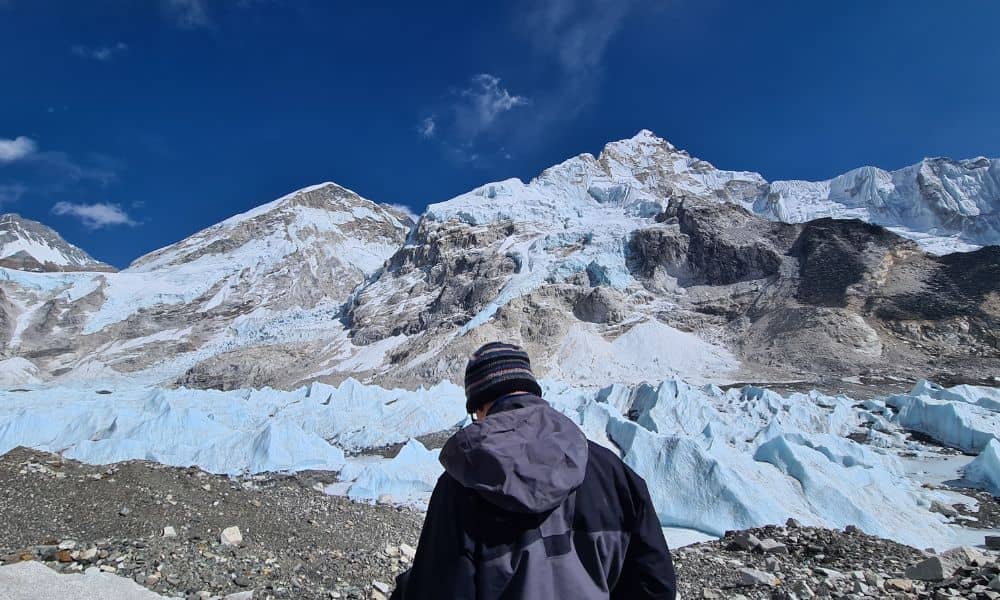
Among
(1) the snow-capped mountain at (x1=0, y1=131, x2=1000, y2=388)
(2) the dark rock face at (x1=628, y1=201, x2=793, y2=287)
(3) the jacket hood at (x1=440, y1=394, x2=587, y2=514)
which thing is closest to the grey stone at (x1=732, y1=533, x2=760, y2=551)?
(3) the jacket hood at (x1=440, y1=394, x2=587, y2=514)

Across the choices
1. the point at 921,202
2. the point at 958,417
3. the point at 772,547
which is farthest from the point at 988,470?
the point at 921,202

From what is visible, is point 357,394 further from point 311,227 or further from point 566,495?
point 311,227

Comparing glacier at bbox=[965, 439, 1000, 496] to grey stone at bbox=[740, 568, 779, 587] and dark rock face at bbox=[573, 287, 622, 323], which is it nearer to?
grey stone at bbox=[740, 568, 779, 587]

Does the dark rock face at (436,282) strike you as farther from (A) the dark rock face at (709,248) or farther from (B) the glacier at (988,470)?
(B) the glacier at (988,470)

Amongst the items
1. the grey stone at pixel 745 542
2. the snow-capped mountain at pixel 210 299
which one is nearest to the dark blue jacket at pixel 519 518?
the grey stone at pixel 745 542

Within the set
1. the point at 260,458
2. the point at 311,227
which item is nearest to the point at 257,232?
the point at 311,227

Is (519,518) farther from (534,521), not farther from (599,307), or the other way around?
(599,307)

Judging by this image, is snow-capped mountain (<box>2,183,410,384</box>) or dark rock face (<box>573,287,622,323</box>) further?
snow-capped mountain (<box>2,183,410,384</box>)

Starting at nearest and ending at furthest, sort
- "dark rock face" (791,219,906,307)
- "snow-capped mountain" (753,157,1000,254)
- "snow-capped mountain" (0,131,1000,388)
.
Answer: "snow-capped mountain" (0,131,1000,388) → "dark rock face" (791,219,906,307) → "snow-capped mountain" (753,157,1000,254)

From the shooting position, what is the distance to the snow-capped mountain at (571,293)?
47906mm

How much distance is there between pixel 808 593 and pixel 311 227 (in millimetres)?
112191

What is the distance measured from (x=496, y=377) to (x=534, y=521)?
0.52 metres

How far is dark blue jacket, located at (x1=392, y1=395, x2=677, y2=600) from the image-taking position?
157 cm

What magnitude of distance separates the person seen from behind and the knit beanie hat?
73mm
